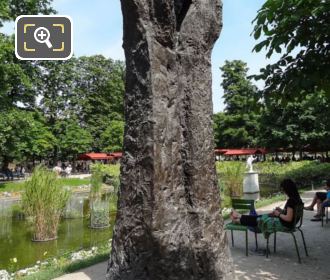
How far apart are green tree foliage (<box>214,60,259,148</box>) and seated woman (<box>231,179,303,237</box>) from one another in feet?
137

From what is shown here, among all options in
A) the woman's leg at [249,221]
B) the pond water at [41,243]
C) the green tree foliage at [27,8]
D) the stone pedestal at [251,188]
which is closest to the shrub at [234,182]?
the stone pedestal at [251,188]

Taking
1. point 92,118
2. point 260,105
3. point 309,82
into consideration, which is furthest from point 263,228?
point 92,118

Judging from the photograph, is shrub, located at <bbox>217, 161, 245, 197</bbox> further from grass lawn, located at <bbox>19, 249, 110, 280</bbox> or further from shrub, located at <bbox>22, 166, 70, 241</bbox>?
grass lawn, located at <bbox>19, 249, 110, 280</bbox>

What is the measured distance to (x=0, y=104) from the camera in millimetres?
24000

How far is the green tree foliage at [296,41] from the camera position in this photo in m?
5.95

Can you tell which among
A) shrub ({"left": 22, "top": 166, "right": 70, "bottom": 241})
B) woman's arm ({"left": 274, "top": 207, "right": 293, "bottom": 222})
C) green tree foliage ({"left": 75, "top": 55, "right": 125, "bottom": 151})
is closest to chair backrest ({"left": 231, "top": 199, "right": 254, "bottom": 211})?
woman's arm ({"left": 274, "top": 207, "right": 293, "bottom": 222})

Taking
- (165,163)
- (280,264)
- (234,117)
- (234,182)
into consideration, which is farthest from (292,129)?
(165,163)

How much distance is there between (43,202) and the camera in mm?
10781

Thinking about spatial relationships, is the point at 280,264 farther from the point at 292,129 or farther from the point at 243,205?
the point at 292,129

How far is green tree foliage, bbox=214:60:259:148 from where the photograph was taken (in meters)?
51.0

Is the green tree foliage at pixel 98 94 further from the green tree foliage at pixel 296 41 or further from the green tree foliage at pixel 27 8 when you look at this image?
the green tree foliage at pixel 296 41

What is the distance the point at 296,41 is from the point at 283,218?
2.73m

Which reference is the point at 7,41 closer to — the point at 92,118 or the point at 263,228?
the point at 263,228

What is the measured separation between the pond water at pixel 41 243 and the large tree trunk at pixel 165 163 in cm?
563
